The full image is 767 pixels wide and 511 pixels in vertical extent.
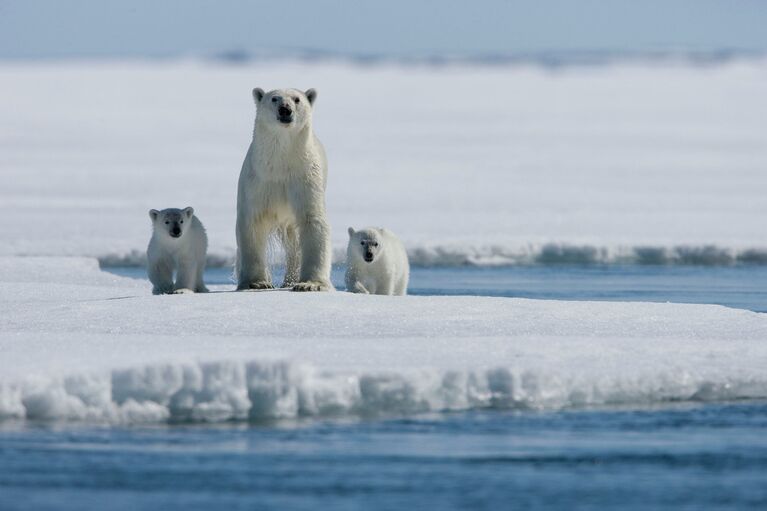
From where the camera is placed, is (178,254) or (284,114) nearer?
(284,114)

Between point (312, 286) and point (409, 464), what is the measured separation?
2478mm

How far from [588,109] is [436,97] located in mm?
3613

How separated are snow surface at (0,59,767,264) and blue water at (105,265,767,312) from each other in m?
0.34

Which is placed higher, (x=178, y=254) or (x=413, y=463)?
(x=178, y=254)

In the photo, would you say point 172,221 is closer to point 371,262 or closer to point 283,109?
point 283,109

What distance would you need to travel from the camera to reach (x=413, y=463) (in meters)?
4.11

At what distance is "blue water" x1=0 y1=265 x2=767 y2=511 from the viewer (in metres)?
3.77

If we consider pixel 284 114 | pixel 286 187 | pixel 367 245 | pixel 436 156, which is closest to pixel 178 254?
pixel 286 187

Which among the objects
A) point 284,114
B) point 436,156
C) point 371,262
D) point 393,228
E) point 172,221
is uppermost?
point 436,156

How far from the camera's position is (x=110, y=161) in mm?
19516

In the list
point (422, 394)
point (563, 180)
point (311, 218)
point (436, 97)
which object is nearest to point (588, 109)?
point (436, 97)

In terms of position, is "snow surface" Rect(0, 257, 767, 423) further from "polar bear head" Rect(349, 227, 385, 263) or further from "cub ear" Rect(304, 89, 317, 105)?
"cub ear" Rect(304, 89, 317, 105)

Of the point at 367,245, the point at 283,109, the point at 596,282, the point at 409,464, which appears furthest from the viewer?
the point at 596,282

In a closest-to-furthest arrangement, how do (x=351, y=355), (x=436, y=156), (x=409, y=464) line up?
(x=409, y=464)
(x=351, y=355)
(x=436, y=156)
